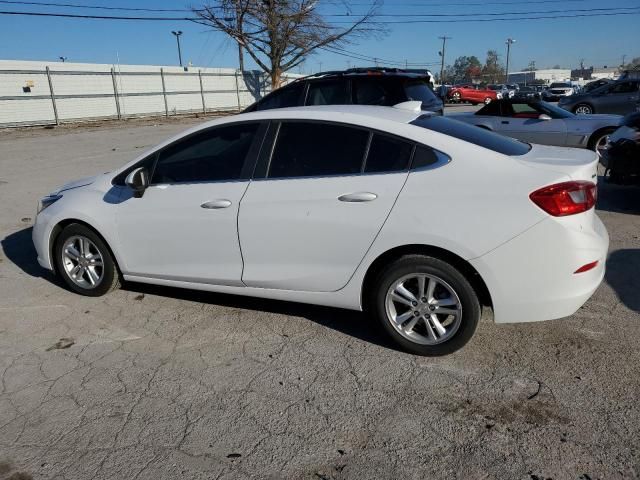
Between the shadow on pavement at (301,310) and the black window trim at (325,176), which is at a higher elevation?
the black window trim at (325,176)

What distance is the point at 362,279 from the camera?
137 inches

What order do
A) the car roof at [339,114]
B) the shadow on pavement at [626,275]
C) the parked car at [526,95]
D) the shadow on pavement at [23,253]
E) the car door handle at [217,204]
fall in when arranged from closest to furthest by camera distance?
the car roof at [339,114] < the car door handle at [217,204] < the shadow on pavement at [626,275] < the shadow on pavement at [23,253] < the parked car at [526,95]

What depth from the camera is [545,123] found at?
10000 millimetres

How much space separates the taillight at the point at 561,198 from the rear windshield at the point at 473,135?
45cm

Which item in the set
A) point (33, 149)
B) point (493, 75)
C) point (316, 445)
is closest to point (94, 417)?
point (316, 445)

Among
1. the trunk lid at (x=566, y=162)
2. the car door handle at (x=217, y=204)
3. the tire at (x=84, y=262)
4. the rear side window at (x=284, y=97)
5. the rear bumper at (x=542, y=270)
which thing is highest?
the rear side window at (x=284, y=97)

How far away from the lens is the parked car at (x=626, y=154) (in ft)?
21.6

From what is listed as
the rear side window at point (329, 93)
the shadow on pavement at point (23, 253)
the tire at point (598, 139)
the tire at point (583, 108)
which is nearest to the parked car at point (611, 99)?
the tire at point (583, 108)

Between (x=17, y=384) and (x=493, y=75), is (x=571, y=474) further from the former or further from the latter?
(x=493, y=75)

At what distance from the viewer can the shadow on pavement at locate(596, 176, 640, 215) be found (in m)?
7.04

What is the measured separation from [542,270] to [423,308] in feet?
2.46

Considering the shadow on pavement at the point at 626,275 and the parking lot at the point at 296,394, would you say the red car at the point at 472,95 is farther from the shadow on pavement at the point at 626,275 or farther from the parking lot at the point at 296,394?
the parking lot at the point at 296,394

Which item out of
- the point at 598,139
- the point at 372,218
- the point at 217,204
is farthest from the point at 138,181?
the point at 598,139

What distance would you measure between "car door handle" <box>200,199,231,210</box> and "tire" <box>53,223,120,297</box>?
1182 millimetres
